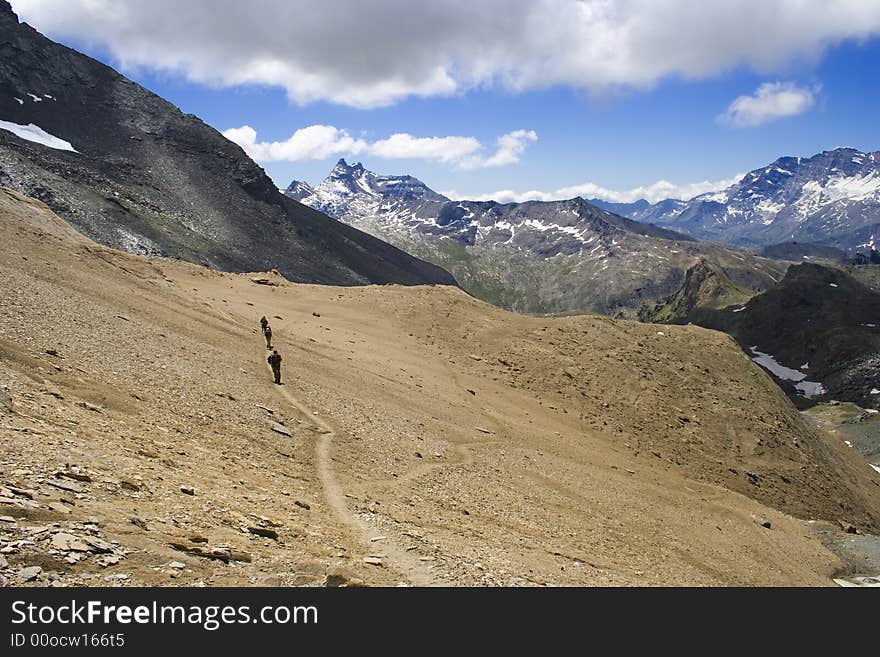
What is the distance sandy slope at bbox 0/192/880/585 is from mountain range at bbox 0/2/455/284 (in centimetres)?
7740

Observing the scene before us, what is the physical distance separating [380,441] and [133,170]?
143 metres

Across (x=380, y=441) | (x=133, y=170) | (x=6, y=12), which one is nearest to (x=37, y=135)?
(x=133, y=170)

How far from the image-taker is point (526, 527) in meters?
20.5

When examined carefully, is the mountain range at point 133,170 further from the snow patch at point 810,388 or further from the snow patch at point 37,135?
the snow patch at point 810,388

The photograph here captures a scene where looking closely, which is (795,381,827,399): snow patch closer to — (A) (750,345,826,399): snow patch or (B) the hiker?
(A) (750,345,826,399): snow patch

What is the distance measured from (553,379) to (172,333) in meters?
23.8

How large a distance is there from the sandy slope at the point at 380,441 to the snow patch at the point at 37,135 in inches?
4320

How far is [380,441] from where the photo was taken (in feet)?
82.9

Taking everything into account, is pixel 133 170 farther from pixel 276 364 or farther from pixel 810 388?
pixel 810 388

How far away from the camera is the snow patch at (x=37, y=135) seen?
13168 cm

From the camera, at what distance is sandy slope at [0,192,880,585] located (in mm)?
13406
